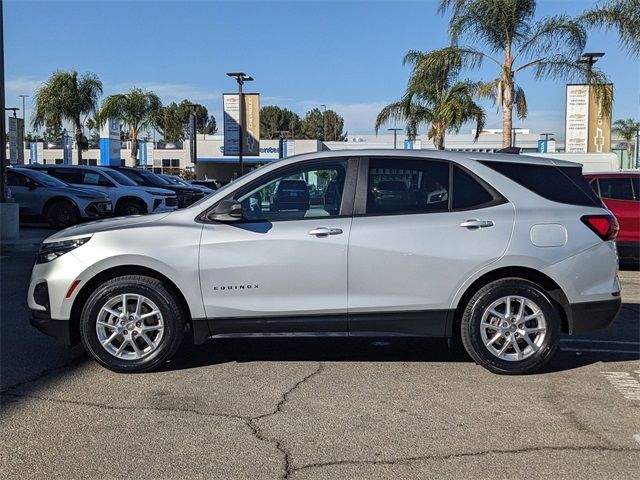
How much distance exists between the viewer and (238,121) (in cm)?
2533

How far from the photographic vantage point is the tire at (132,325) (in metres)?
5.50

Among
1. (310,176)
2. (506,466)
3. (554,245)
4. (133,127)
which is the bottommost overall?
(506,466)

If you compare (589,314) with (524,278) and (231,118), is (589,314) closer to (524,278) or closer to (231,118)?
(524,278)

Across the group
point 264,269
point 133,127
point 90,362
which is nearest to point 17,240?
point 90,362

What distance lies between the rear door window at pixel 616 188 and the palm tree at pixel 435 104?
921cm

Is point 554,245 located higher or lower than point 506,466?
higher

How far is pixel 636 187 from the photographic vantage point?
39.5ft

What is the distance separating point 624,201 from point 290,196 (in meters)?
8.51

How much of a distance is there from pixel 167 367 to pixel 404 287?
7.03ft

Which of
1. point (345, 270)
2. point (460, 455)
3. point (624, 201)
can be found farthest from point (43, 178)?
point (460, 455)

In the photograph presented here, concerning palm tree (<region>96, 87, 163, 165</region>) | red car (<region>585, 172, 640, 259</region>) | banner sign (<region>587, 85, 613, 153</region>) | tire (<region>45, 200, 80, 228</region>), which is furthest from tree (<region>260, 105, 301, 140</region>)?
red car (<region>585, 172, 640, 259</region>)

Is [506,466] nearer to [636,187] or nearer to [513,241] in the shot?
[513,241]

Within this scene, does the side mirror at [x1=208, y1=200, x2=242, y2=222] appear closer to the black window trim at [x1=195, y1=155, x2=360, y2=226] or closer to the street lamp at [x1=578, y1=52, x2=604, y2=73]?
the black window trim at [x1=195, y1=155, x2=360, y2=226]

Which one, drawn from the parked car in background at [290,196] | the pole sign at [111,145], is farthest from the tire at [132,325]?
the pole sign at [111,145]
